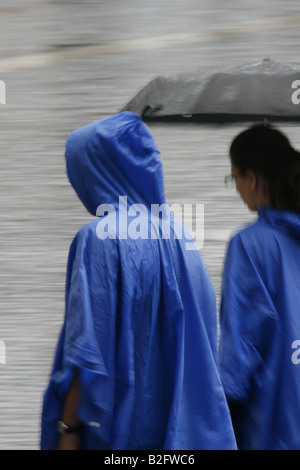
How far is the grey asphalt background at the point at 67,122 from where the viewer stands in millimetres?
5918

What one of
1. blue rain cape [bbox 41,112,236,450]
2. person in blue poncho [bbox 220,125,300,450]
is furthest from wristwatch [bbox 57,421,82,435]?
person in blue poncho [bbox 220,125,300,450]

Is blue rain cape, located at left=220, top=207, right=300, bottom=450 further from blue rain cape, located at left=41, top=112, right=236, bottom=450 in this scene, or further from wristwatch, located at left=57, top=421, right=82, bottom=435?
wristwatch, located at left=57, top=421, right=82, bottom=435

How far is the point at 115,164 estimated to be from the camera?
2.87 meters

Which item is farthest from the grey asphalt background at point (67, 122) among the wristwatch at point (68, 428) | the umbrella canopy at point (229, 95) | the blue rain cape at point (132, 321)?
the wristwatch at point (68, 428)

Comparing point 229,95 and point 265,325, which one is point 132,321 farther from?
point 229,95

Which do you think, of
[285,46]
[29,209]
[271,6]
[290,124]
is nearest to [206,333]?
[290,124]

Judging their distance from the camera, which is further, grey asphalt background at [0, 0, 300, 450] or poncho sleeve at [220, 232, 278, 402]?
grey asphalt background at [0, 0, 300, 450]

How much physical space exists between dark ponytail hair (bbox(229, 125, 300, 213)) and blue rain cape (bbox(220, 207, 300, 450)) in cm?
14

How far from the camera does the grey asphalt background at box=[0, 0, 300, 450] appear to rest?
19.4ft

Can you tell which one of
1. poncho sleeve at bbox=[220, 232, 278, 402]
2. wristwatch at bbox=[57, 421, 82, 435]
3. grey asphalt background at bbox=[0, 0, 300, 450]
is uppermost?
poncho sleeve at bbox=[220, 232, 278, 402]

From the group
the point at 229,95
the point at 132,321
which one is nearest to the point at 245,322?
the point at 132,321

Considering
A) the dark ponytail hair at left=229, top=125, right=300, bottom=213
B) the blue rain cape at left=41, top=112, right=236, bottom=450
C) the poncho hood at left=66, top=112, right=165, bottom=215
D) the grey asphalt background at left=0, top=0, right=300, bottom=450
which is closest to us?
the blue rain cape at left=41, top=112, right=236, bottom=450

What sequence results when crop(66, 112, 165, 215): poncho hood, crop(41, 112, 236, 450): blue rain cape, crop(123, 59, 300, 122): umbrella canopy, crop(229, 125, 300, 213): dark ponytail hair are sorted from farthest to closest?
crop(123, 59, 300, 122): umbrella canopy → crop(229, 125, 300, 213): dark ponytail hair → crop(66, 112, 165, 215): poncho hood → crop(41, 112, 236, 450): blue rain cape

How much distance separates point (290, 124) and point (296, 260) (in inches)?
45.4
